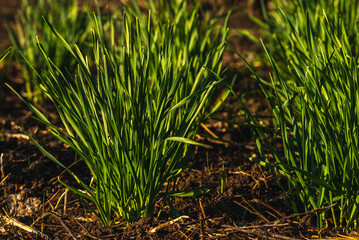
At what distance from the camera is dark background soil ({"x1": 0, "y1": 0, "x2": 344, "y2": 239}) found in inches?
67.4

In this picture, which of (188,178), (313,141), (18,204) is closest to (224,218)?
(188,178)

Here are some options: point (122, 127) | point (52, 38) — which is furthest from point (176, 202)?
point (52, 38)

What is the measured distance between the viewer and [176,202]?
194cm

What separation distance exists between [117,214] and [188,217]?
30 centimetres

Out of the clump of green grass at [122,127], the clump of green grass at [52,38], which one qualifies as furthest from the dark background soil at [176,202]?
the clump of green grass at [52,38]

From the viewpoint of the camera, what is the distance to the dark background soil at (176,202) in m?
1.71

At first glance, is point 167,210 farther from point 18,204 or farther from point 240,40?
point 240,40

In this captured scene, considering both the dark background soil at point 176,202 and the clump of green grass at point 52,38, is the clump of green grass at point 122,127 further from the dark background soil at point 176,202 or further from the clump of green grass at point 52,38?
the clump of green grass at point 52,38

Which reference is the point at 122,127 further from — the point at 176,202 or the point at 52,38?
the point at 52,38

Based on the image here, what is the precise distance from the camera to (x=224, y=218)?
184cm

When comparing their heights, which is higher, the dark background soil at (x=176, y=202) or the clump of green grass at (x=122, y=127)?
the clump of green grass at (x=122, y=127)

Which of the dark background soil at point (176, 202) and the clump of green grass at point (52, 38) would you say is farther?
the clump of green grass at point (52, 38)

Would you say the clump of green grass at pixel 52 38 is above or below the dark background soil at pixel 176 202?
above

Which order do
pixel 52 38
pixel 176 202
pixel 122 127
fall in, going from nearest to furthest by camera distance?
pixel 122 127 < pixel 176 202 < pixel 52 38
